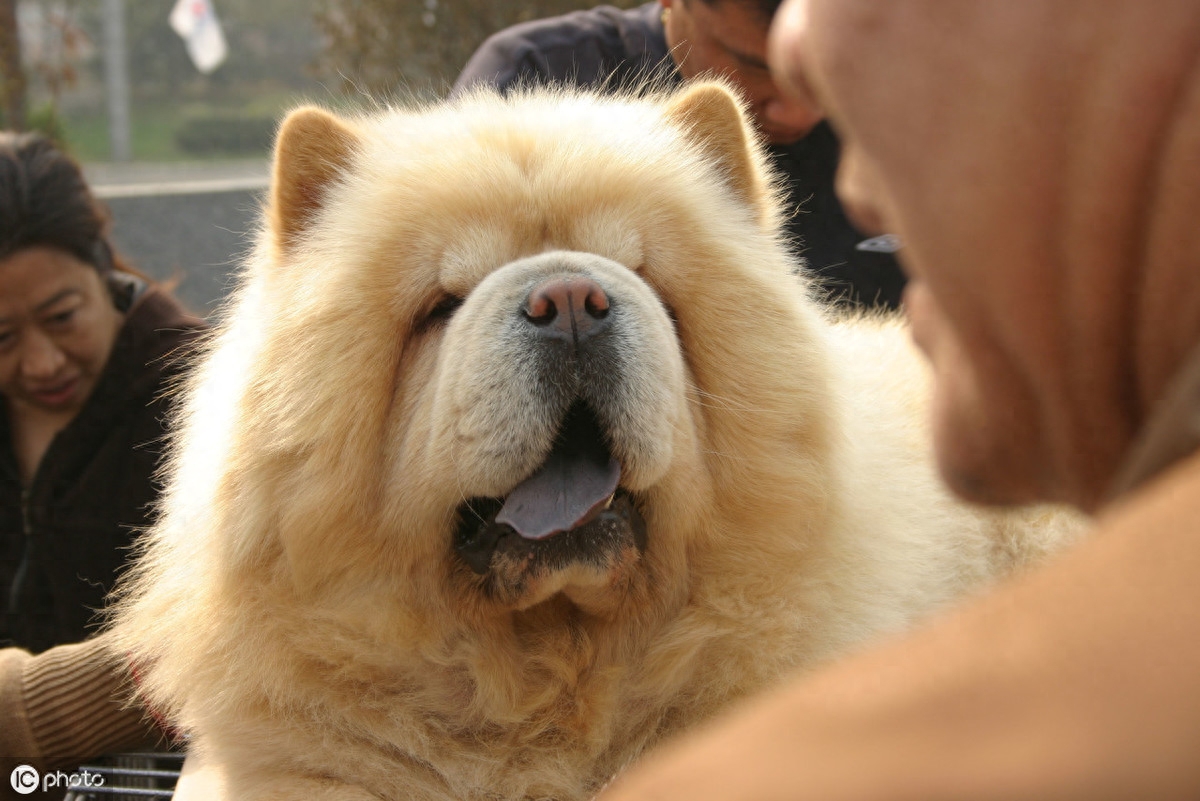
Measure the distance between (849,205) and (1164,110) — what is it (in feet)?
1.59

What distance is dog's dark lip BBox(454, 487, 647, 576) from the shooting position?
2.07 metres

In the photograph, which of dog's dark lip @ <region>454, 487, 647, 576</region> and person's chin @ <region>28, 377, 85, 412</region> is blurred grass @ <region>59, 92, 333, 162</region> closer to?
person's chin @ <region>28, 377, 85, 412</region>

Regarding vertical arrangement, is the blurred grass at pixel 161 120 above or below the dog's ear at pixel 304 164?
below

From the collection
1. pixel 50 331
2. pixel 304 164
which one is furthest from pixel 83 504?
pixel 304 164

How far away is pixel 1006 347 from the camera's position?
0.92 meters

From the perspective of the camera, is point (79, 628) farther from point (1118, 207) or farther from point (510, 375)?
point (1118, 207)

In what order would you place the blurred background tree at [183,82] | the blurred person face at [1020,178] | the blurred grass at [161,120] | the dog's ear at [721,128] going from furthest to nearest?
the blurred grass at [161,120] → the blurred background tree at [183,82] → the dog's ear at [721,128] → the blurred person face at [1020,178]

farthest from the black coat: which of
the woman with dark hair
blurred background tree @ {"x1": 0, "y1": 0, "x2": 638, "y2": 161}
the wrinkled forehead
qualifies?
blurred background tree @ {"x1": 0, "y1": 0, "x2": 638, "y2": 161}

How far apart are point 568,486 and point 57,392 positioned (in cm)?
271

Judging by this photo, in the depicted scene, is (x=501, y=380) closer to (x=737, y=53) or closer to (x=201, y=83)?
(x=737, y=53)

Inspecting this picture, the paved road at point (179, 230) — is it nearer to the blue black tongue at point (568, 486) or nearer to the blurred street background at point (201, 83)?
the blurred street background at point (201, 83)

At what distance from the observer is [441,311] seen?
89.3 inches

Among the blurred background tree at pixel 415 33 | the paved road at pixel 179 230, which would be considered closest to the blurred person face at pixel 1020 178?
the blurred background tree at pixel 415 33

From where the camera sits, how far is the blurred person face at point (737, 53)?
11.6 feet
